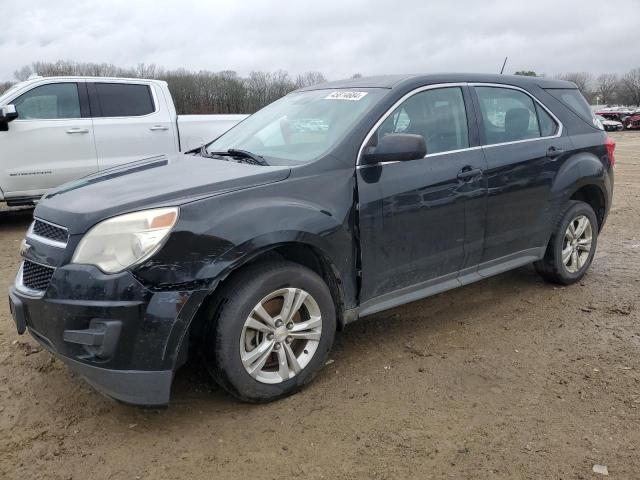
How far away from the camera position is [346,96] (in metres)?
3.75

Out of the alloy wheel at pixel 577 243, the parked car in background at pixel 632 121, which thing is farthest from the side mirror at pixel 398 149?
the parked car in background at pixel 632 121

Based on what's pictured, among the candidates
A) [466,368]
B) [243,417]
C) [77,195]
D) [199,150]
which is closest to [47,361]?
[77,195]

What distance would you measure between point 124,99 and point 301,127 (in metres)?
5.27

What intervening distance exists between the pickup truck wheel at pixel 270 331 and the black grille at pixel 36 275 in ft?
2.69

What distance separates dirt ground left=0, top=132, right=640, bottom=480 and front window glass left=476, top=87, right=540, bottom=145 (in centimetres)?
140

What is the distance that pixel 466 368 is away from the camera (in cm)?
343

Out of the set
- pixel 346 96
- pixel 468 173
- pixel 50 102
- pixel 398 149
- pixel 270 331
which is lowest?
pixel 270 331

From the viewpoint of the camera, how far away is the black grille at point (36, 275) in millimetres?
2705

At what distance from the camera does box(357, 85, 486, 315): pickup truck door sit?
335cm

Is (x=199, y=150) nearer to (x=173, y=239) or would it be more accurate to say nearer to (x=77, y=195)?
(x=77, y=195)

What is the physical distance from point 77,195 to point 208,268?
3.00 ft

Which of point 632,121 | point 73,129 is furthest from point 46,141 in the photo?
point 632,121

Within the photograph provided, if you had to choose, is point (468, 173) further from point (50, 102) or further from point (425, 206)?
point (50, 102)

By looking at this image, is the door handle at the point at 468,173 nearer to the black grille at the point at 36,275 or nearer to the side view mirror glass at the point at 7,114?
the black grille at the point at 36,275
